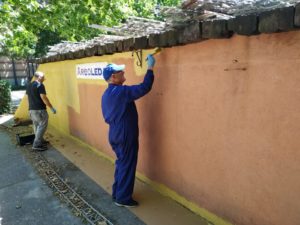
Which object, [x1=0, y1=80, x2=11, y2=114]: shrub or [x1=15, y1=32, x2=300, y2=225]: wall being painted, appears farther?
[x1=0, y1=80, x2=11, y2=114]: shrub

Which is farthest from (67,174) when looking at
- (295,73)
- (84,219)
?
(295,73)

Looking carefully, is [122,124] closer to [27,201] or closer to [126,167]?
[126,167]

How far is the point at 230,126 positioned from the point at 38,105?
5.64 metres

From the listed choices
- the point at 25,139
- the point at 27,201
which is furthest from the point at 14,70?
the point at 27,201

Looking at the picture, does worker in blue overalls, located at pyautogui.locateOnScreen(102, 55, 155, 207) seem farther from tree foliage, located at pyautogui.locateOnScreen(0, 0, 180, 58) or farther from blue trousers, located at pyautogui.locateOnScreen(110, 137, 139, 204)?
tree foliage, located at pyautogui.locateOnScreen(0, 0, 180, 58)

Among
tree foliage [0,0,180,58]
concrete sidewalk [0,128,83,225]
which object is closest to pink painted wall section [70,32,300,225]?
concrete sidewalk [0,128,83,225]

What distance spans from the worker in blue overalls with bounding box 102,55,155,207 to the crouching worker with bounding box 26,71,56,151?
12.2 ft

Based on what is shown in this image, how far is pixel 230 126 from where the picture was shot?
3.25m

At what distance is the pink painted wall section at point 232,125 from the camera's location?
267 centimetres

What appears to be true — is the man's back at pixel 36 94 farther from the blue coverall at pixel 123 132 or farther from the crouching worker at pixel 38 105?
the blue coverall at pixel 123 132

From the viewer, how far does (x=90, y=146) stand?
7.26 m

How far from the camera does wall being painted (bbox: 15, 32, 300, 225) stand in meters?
2.68

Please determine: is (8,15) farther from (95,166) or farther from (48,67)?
(95,166)

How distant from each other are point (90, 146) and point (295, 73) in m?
5.60
